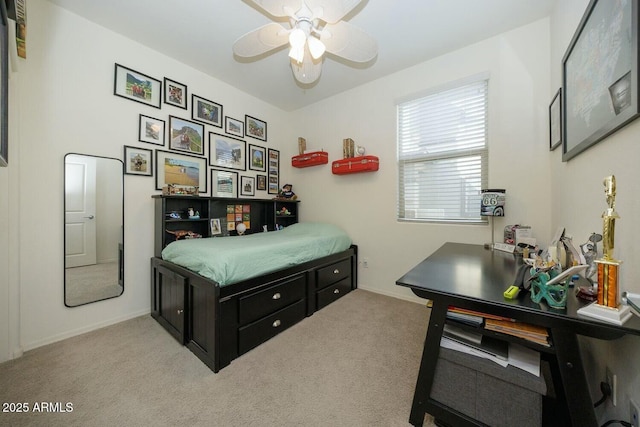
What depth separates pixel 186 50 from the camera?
250cm

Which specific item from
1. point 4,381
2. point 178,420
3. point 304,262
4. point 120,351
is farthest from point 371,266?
point 4,381

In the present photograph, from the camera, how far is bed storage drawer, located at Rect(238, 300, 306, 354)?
178 centimetres

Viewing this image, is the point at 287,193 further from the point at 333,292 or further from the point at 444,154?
the point at 444,154

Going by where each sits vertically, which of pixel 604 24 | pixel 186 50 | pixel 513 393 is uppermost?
pixel 186 50

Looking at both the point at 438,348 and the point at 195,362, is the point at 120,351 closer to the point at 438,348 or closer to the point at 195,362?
the point at 195,362

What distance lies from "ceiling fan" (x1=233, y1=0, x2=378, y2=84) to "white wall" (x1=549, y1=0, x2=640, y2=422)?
1.35m

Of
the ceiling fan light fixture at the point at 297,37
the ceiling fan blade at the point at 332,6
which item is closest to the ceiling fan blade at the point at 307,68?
the ceiling fan light fixture at the point at 297,37

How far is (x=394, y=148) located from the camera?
291 centimetres

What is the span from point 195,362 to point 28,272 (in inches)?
61.4

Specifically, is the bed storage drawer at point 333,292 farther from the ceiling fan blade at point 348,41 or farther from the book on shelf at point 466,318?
the ceiling fan blade at point 348,41

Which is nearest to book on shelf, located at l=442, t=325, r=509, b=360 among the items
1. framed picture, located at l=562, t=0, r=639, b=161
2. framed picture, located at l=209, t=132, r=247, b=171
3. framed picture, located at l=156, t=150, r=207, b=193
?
framed picture, located at l=562, t=0, r=639, b=161

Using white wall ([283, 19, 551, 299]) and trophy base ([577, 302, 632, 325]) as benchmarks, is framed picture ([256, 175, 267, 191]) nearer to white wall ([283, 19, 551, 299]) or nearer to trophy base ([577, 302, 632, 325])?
white wall ([283, 19, 551, 299])

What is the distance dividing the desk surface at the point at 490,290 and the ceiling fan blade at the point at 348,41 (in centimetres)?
163

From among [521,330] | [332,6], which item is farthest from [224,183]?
[521,330]
